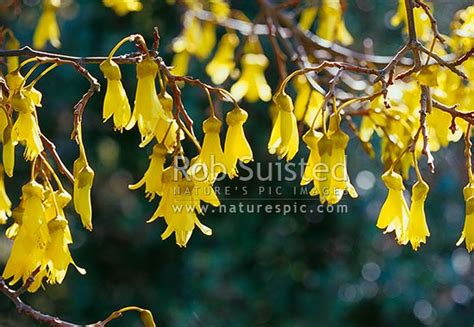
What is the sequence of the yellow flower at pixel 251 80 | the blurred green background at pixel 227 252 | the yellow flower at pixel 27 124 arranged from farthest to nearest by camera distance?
1. the blurred green background at pixel 227 252
2. the yellow flower at pixel 251 80
3. the yellow flower at pixel 27 124

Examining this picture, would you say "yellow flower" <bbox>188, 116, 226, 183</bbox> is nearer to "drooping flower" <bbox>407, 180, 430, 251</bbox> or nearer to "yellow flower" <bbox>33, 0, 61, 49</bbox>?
"drooping flower" <bbox>407, 180, 430, 251</bbox>

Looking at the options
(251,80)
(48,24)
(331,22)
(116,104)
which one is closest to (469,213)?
(116,104)

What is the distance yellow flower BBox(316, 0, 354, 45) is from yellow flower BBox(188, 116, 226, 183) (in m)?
0.71

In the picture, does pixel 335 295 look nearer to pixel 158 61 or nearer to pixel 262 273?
pixel 262 273

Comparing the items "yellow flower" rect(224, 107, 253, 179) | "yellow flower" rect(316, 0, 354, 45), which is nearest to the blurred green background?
"yellow flower" rect(316, 0, 354, 45)

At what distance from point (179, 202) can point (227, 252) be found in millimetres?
1469

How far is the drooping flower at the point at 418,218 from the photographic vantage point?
3.19 ft

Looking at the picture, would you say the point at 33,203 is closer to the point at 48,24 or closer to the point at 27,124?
the point at 27,124

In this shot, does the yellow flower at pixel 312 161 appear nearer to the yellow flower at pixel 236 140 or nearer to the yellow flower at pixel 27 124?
the yellow flower at pixel 236 140

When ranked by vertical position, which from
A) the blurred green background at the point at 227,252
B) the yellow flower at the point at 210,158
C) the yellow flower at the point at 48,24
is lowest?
the blurred green background at the point at 227,252

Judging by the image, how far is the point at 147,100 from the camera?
928mm

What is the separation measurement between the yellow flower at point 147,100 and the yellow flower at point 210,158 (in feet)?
0.23

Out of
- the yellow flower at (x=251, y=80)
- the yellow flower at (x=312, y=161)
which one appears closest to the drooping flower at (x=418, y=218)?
the yellow flower at (x=312, y=161)

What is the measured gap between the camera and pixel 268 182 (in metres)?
2.48
